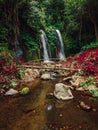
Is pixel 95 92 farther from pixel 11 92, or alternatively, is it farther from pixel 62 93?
pixel 11 92

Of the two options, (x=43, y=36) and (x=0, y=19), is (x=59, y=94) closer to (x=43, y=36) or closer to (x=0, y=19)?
(x=0, y=19)

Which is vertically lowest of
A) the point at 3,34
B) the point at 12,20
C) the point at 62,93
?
the point at 62,93

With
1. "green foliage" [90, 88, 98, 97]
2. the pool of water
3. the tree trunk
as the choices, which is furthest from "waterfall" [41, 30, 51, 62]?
"green foliage" [90, 88, 98, 97]

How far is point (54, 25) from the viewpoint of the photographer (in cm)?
2550

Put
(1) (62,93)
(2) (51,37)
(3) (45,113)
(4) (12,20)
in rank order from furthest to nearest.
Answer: (2) (51,37), (4) (12,20), (1) (62,93), (3) (45,113)

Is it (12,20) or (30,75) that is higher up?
(12,20)

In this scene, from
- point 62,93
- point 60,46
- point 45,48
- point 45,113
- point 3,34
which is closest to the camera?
point 45,113

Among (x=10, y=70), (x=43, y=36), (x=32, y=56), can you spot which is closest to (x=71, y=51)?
(x=43, y=36)

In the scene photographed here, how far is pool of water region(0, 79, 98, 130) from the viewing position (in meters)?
6.50

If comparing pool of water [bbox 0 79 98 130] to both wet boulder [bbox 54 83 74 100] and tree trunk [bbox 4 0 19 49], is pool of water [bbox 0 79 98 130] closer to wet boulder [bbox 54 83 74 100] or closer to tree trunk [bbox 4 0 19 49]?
wet boulder [bbox 54 83 74 100]

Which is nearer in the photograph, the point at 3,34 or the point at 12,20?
the point at 3,34

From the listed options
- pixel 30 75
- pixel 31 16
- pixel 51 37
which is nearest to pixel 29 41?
pixel 31 16

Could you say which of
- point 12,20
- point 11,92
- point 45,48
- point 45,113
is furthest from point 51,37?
point 45,113

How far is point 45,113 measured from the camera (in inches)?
298
